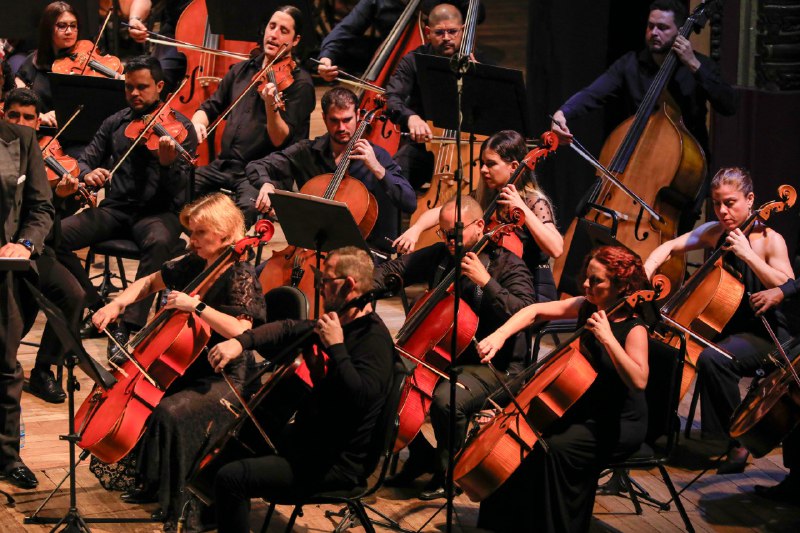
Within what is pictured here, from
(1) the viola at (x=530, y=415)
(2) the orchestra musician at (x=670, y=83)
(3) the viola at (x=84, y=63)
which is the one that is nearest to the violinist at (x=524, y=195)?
(1) the viola at (x=530, y=415)

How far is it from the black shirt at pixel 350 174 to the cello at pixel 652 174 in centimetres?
77

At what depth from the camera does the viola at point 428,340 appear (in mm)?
3928

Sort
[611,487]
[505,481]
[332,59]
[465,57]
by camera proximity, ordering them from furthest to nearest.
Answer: [332,59], [611,487], [505,481], [465,57]

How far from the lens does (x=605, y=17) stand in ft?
21.9

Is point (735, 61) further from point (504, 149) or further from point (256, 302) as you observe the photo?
point (256, 302)

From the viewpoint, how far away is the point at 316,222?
159 inches

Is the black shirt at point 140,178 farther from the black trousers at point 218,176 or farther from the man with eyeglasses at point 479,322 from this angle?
the man with eyeglasses at point 479,322

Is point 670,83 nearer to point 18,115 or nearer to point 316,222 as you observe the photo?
point 316,222

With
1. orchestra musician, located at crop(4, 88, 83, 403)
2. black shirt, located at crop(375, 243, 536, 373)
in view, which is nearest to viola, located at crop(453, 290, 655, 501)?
black shirt, located at crop(375, 243, 536, 373)

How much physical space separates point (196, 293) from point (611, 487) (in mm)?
1639

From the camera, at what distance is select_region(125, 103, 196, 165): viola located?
5426 millimetres

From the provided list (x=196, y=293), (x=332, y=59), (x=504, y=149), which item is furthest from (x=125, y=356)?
(x=332, y=59)

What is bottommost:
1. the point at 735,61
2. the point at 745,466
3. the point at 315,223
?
the point at 745,466

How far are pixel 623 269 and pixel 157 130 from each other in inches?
105
